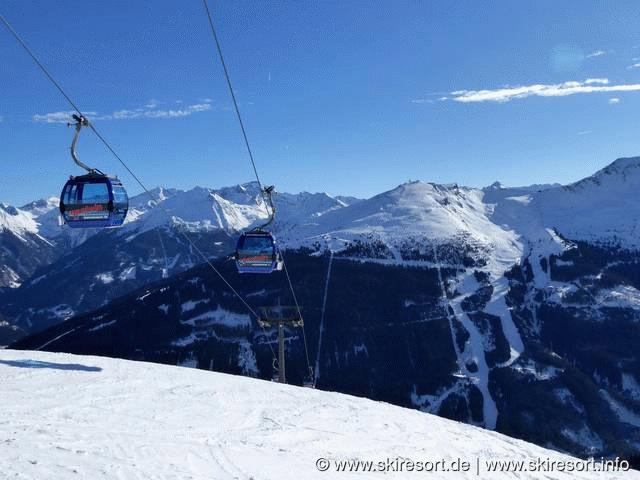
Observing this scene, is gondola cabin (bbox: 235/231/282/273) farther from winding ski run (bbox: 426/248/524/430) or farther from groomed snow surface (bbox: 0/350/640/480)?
winding ski run (bbox: 426/248/524/430)

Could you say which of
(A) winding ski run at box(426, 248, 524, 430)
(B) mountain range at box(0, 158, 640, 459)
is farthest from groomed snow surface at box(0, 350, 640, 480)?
(B) mountain range at box(0, 158, 640, 459)

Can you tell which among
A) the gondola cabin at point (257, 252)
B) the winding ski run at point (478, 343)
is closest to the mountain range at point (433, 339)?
the winding ski run at point (478, 343)

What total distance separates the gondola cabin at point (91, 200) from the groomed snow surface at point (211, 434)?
5.92 m

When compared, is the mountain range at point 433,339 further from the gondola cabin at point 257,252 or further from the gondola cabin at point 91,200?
the gondola cabin at point 91,200

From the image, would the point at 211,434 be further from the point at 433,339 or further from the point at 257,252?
the point at 433,339

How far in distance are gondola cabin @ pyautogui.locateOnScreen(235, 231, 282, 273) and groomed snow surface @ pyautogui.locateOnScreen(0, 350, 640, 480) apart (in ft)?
Result: 22.5

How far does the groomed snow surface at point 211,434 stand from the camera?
1230cm

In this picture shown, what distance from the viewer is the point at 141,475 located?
11414 mm

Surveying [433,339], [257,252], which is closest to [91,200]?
[257,252]

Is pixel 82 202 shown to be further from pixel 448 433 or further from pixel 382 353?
pixel 382 353

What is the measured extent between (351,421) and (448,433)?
355cm

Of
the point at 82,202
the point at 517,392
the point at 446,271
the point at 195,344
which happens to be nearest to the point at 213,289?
the point at 195,344

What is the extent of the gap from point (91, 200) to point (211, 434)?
369 inches

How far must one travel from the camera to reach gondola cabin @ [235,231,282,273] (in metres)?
29.2
